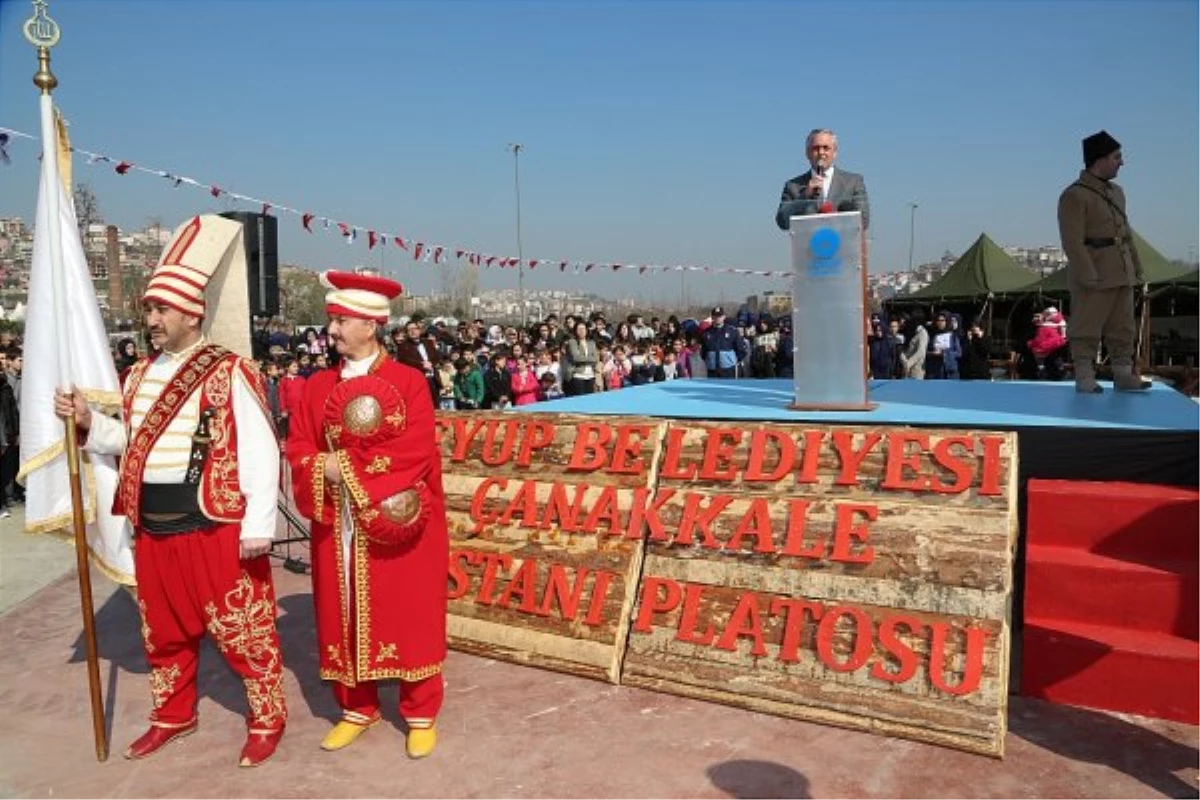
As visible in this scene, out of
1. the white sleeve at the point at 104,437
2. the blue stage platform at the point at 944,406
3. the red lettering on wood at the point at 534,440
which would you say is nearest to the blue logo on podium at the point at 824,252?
the blue stage platform at the point at 944,406

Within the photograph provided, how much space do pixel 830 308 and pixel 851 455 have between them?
118 cm

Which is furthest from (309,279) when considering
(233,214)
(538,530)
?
(538,530)

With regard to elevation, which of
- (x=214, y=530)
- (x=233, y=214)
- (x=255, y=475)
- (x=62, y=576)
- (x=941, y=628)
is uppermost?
(x=233, y=214)

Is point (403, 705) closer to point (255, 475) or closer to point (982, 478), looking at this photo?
point (255, 475)

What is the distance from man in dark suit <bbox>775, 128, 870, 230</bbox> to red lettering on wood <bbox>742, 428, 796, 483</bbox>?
1536 millimetres

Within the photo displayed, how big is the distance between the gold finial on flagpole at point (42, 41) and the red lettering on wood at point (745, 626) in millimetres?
3819

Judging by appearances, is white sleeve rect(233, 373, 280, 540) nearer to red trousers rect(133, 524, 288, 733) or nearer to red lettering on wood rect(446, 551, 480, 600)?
red trousers rect(133, 524, 288, 733)

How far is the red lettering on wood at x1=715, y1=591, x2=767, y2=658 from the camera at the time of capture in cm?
384

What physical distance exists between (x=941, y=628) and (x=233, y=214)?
Answer: 266 inches

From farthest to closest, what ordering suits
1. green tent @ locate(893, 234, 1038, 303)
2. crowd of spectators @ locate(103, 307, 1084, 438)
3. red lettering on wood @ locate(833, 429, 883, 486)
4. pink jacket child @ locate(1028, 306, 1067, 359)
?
green tent @ locate(893, 234, 1038, 303)
crowd of spectators @ locate(103, 307, 1084, 438)
pink jacket child @ locate(1028, 306, 1067, 359)
red lettering on wood @ locate(833, 429, 883, 486)

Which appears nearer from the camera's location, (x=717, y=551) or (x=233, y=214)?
(x=717, y=551)

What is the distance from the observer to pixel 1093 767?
3.16 m

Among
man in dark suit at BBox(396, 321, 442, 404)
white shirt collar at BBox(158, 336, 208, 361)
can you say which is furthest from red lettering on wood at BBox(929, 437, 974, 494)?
man in dark suit at BBox(396, 321, 442, 404)

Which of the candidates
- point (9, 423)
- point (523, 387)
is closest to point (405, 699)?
point (9, 423)
